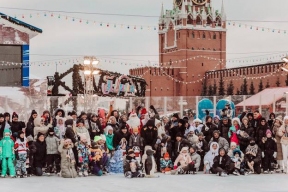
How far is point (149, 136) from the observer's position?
1410cm

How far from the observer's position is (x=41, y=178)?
1280cm

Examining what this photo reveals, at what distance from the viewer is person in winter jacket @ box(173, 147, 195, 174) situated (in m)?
13.7

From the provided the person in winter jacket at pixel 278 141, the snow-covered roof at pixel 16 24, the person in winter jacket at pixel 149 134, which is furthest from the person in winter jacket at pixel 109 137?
the snow-covered roof at pixel 16 24

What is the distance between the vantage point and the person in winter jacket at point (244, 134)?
14125 mm

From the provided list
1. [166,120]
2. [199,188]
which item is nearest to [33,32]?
[166,120]

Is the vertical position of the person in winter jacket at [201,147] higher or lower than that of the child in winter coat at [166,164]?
higher

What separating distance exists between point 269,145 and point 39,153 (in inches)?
212

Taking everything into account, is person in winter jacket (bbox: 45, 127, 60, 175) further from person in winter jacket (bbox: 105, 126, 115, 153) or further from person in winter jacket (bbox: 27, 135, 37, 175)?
person in winter jacket (bbox: 105, 126, 115, 153)

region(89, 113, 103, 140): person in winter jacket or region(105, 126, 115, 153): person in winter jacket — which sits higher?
region(89, 113, 103, 140): person in winter jacket

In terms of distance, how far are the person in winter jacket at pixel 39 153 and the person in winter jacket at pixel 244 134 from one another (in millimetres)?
4602

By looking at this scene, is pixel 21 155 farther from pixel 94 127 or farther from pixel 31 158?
pixel 94 127

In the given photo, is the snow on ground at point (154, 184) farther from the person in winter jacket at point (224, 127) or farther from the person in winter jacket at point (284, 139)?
the person in winter jacket at point (224, 127)

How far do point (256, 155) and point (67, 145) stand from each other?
4.38 m

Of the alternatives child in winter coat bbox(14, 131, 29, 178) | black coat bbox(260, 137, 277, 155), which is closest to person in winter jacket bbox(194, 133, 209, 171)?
black coat bbox(260, 137, 277, 155)
